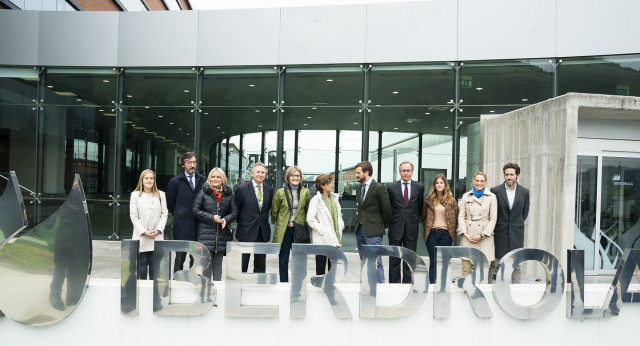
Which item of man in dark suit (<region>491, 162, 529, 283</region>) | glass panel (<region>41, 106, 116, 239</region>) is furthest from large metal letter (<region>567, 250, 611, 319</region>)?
glass panel (<region>41, 106, 116, 239</region>)

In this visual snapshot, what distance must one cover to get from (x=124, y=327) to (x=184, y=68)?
778 centimetres

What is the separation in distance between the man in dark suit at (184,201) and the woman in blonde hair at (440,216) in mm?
2767

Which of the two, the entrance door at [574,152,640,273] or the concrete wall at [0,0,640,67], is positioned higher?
the concrete wall at [0,0,640,67]

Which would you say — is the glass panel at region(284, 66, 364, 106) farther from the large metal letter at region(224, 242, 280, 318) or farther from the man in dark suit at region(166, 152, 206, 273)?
the large metal letter at region(224, 242, 280, 318)

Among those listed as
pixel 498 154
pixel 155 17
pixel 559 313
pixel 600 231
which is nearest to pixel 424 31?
pixel 498 154

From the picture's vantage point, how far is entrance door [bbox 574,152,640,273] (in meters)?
6.88

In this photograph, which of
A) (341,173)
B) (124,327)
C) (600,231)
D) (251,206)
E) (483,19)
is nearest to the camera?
(124,327)

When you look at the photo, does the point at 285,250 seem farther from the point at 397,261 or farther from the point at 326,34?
the point at 326,34

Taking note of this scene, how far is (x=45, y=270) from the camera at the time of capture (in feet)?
12.1

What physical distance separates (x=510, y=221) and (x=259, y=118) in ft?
20.5

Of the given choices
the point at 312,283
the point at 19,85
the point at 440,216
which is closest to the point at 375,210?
the point at 440,216

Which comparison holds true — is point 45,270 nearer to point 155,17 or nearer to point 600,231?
point 600,231

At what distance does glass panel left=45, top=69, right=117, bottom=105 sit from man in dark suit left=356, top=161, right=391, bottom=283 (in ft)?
24.7

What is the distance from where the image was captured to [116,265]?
817 cm
